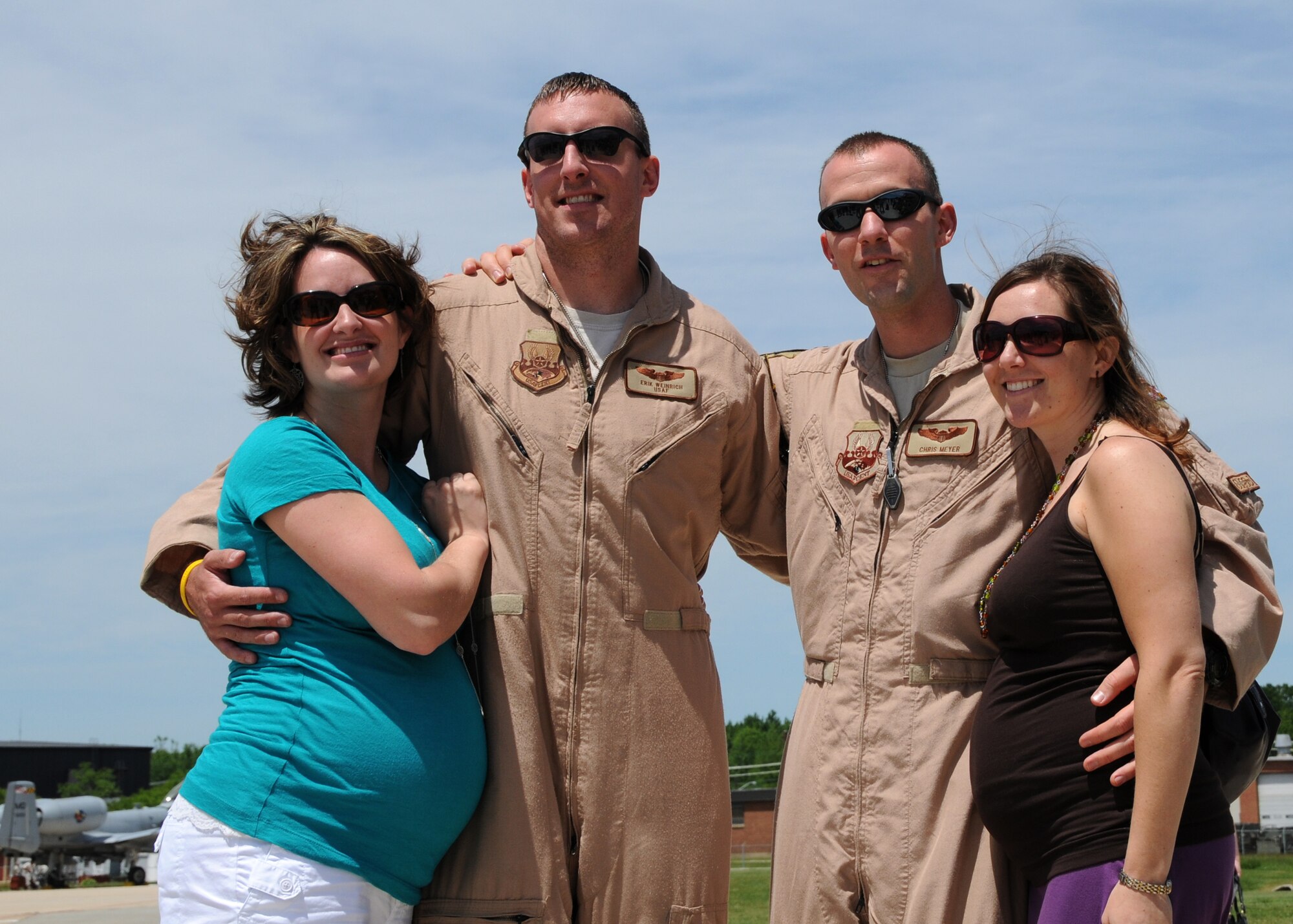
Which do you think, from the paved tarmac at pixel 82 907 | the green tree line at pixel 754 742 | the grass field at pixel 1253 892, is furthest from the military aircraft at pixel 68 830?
the green tree line at pixel 754 742

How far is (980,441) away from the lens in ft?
12.6

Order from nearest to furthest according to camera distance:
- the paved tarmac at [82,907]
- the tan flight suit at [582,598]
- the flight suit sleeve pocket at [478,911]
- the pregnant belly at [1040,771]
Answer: the pregnant belly at [1040,771]
the flight suit sleeve pocket at [478,911]
the tan flight suit at [582,598]
the paved tarmac at [82,907]

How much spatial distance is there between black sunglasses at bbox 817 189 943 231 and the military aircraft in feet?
144

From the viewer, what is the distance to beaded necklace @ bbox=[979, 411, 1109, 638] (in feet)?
11.3

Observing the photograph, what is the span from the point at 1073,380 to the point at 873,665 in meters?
1.00

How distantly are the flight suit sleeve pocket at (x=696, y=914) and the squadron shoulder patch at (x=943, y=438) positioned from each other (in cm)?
152

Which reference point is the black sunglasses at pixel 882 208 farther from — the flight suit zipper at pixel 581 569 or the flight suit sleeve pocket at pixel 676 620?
the flight suit sleeve pocket at pixel 676 620

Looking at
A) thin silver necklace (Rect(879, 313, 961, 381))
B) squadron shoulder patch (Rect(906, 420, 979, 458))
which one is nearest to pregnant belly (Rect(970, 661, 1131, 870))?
squadron shoulder patch (Rect(906, 420, 979, 458))

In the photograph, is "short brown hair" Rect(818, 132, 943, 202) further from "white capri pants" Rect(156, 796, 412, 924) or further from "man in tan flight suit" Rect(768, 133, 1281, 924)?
"white capri pants" Rect(156, 796, 412, 924)

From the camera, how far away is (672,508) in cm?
405

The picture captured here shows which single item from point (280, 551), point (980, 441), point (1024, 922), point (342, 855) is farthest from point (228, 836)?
point (980, 441)

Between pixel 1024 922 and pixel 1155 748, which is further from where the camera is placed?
pixel 1024 922

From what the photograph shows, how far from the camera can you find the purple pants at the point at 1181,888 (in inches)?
119

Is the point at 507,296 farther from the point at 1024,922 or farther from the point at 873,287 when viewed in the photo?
the point at 1024,922
